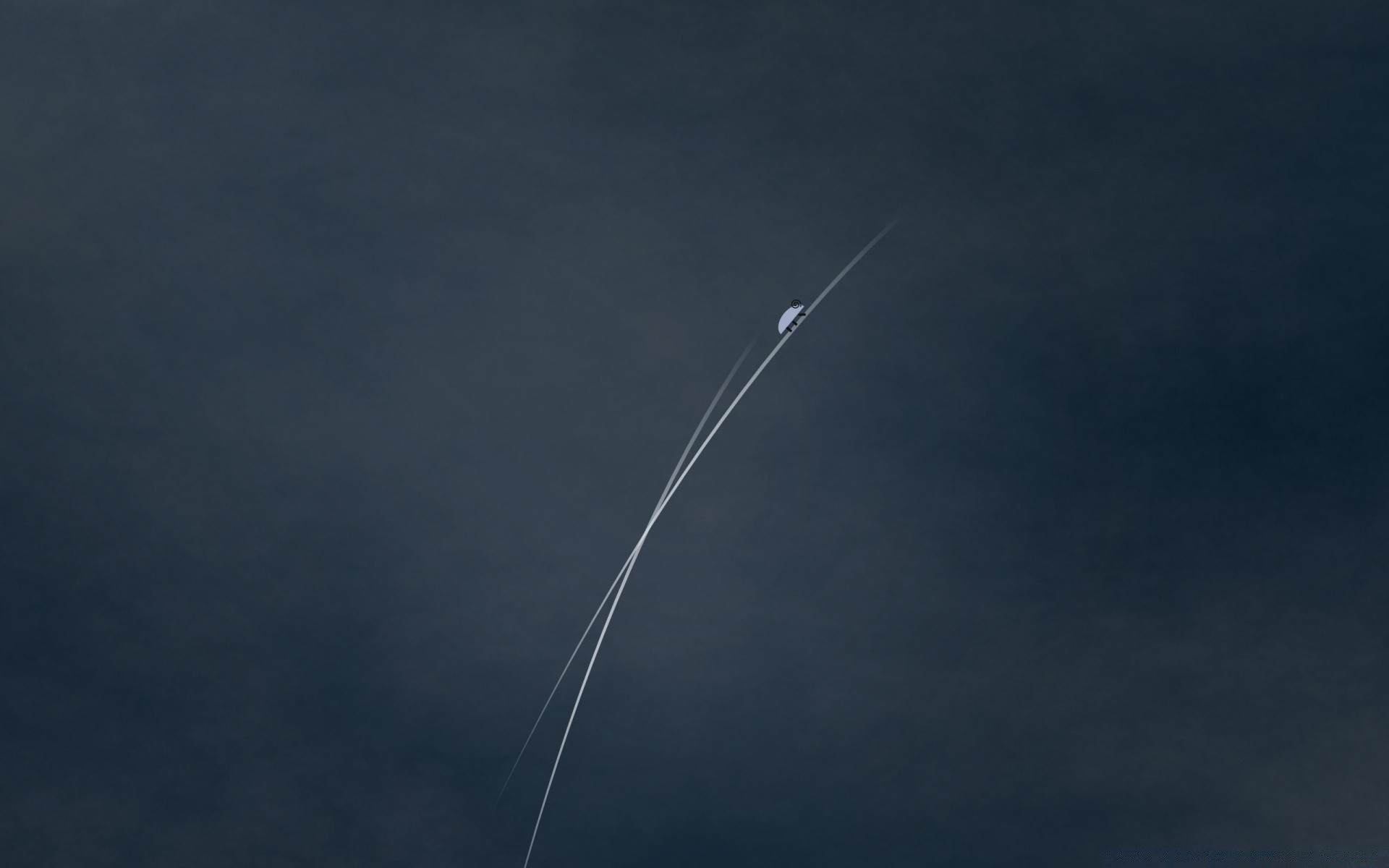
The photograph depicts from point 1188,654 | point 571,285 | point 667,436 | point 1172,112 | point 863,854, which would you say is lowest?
point 863,854

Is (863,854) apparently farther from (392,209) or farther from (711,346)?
(392,209)

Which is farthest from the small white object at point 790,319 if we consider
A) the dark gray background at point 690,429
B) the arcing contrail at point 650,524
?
the dark gray background at point 690,429

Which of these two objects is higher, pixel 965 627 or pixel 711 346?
pixel 711 346

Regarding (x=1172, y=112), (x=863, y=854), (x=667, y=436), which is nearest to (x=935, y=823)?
(x=863, y=854)

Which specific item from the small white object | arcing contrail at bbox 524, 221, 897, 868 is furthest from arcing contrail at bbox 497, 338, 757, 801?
the small white object

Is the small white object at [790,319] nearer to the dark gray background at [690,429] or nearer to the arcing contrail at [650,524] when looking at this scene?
the arcing contrail at [650,524]

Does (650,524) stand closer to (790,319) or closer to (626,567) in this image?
(626,567)
